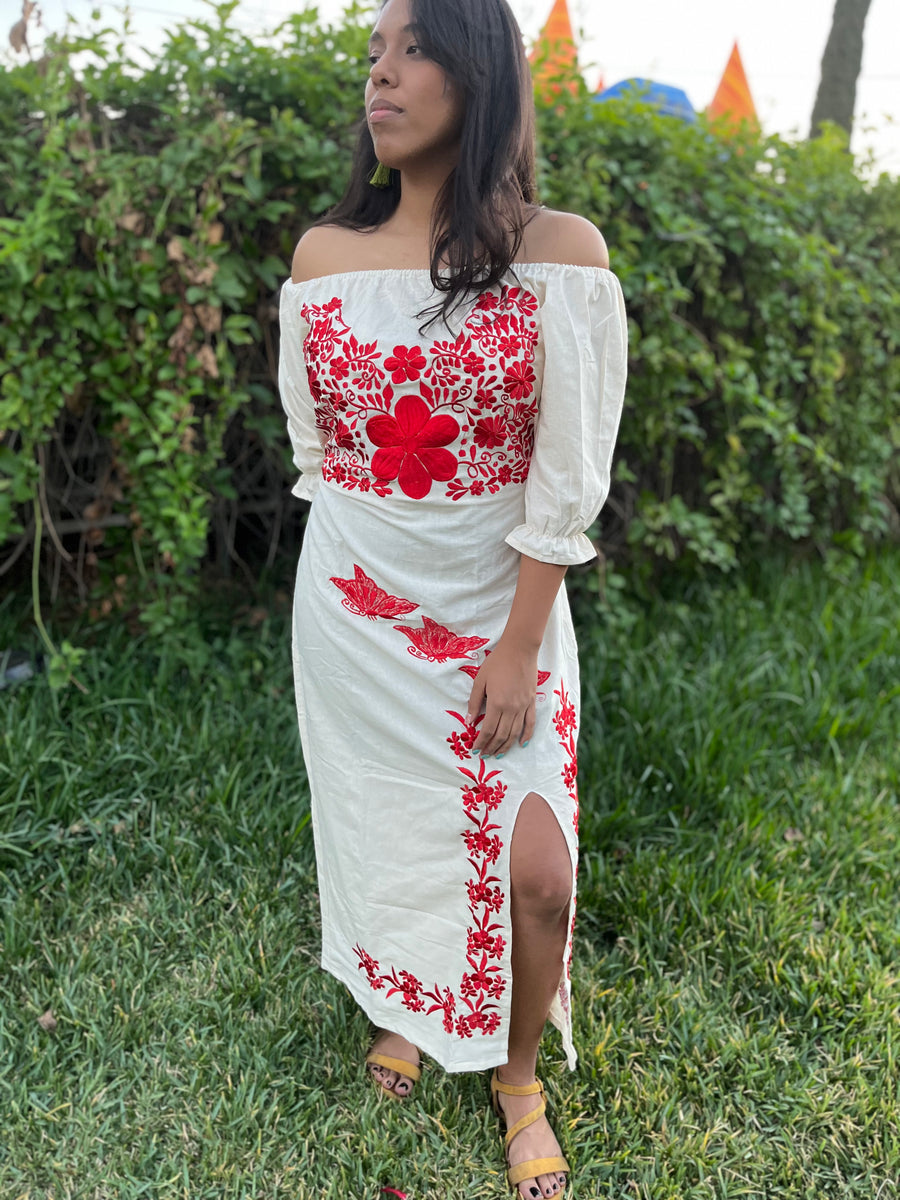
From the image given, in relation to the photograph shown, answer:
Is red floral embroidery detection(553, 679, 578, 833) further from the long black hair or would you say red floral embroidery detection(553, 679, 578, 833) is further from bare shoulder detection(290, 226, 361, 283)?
bare shoulder detection(290, 226, 361, 283)

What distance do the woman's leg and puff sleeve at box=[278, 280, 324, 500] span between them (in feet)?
2.60

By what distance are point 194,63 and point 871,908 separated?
2909 millimetres

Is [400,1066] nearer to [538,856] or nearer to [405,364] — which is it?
[538,856]

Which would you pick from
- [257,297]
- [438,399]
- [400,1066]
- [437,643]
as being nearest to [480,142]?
[438,399]

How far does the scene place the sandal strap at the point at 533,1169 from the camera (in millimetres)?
1745

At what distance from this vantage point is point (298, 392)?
1815 mm

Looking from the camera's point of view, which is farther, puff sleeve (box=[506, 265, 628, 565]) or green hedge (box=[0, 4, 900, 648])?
green hedge (box=[0, 4, 900, 648])

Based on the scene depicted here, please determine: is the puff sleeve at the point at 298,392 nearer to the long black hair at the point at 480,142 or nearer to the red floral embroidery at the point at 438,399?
the red floral embroidery at the point at 438,399

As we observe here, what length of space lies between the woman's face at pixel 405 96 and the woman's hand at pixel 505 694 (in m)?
0.81

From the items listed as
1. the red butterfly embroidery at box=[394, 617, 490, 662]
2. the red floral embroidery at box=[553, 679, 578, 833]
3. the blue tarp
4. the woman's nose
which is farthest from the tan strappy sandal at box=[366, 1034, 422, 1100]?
the blue tarp

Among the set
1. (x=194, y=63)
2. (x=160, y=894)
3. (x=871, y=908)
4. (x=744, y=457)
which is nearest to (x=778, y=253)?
(x=744, y=457)

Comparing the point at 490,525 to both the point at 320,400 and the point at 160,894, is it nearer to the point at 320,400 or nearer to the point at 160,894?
the point at 320,400

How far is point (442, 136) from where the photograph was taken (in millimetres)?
1504

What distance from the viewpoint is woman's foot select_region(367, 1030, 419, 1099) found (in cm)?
193
